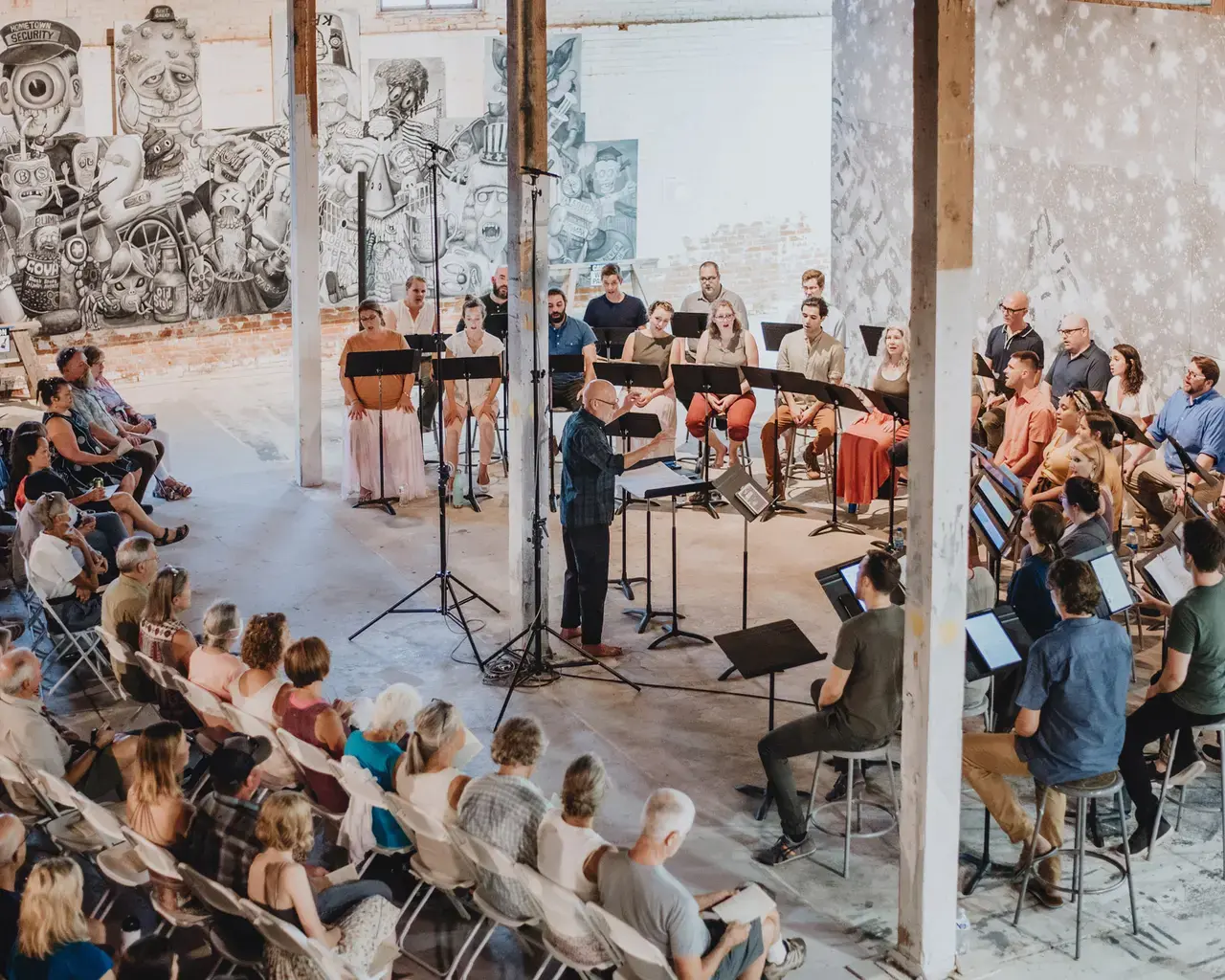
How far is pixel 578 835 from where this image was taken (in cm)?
520

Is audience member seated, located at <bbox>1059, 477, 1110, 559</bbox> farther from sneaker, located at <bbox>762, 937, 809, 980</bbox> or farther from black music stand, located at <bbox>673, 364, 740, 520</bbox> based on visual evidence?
black music stand, located at <bbox>673, 364, 740, 520</bbox>

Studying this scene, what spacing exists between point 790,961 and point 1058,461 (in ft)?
17.8

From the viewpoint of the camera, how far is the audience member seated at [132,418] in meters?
11.5

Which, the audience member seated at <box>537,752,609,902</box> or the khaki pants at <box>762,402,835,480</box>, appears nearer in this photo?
the audience member seated at <box>537,752,609,902</box>

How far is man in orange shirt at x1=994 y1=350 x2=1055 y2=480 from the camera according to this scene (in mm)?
10500

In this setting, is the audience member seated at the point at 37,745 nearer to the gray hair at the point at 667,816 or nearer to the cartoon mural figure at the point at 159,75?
the gray hair at the point at 667,816

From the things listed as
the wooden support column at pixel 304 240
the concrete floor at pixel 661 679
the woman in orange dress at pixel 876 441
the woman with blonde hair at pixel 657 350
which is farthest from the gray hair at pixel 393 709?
the wooden support column at pixel 304 240

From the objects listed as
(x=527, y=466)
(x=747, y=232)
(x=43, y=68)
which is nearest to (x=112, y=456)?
(x=527, y=466)

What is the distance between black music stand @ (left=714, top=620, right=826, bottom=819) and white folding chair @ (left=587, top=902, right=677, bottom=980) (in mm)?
1931

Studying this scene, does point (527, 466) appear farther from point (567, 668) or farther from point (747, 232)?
point (747, 232)

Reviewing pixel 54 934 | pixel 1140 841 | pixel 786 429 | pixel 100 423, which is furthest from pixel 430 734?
pixel 786 429

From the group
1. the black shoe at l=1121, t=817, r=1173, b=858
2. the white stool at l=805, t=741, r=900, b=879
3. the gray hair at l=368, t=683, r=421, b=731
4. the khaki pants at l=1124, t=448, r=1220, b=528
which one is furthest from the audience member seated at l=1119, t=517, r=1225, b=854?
the khaki pants at l=1124, t=448, r=1220, b=528

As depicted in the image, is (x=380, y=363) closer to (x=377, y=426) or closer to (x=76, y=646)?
(x=377, y=426)

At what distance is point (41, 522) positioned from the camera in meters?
8.73
